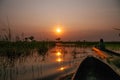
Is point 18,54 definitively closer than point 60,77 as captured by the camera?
No

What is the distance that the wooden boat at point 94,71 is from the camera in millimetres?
6660

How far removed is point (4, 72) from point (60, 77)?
2.55 metres

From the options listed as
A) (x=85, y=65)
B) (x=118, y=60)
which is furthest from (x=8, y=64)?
(x=118, y=60)

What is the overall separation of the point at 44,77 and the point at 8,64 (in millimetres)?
2705

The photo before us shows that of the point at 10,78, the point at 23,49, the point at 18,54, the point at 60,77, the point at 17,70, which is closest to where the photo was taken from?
the point at 10,78

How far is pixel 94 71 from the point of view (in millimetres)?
7258

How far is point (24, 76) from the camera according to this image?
925 cm

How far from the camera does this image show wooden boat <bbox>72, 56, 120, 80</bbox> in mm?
6660

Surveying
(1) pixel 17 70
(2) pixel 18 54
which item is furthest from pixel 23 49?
(1) pixel 17 70

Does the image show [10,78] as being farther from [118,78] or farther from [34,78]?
[118,78]

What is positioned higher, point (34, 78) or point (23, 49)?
point (23, 49)

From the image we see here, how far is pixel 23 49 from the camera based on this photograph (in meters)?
15.0

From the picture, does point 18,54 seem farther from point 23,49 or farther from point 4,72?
point 4,72

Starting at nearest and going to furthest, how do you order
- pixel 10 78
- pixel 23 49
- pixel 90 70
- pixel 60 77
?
pixel 90 70, pixel 10 78, pixel 60 77, pixel 23 49
